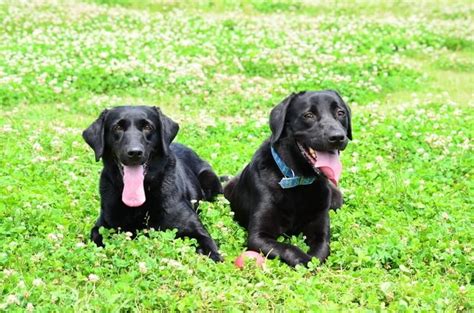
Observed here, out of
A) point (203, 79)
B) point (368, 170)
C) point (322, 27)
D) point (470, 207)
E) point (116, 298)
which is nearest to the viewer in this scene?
point (116, 298)

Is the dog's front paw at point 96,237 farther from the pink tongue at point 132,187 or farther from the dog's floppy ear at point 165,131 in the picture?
the dog's floppy ear at point 165,131

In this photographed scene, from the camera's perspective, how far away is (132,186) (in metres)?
6.64

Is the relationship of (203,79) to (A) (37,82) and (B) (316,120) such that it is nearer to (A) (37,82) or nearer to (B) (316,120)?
(A) (37,82)

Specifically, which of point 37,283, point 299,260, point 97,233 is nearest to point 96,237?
point 97,233

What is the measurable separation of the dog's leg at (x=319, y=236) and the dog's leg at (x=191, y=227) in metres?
0.95

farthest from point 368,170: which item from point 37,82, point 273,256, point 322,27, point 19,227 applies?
point 322,27

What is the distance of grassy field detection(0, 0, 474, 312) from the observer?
5559 mm

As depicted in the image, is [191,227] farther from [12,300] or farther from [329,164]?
[12,300]

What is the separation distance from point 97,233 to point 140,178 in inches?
27.9

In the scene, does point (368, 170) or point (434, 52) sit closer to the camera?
point (368, 170)

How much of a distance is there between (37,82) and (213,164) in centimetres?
516

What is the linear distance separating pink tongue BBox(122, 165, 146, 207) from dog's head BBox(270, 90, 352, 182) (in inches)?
57.5

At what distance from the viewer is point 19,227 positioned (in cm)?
661

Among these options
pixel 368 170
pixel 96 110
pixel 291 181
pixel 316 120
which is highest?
pixel 316 120
